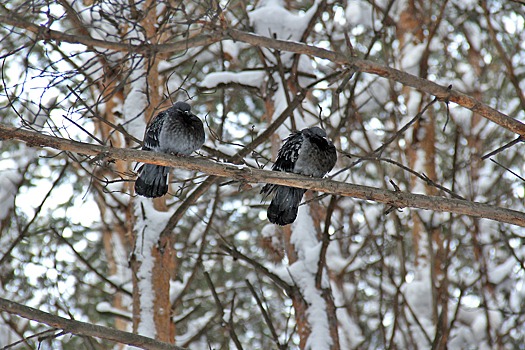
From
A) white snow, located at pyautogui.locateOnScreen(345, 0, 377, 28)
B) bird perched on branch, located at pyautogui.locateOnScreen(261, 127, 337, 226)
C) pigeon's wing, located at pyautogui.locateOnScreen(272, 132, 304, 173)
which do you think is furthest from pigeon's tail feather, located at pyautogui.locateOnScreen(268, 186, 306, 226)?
white snow, located at pyautogui.locateOnScreen(345, 0, 377, 28)

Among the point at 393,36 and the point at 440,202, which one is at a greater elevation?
the point at 393,36

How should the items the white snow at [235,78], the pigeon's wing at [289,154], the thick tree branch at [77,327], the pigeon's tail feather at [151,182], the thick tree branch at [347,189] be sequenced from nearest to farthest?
the thick tree branch at [77,327]
the thick tree branch at [347,189]
the pigeon's tail feather at [151,182]
the pigeon's wing at [289,154]
the white snow at [235,78]

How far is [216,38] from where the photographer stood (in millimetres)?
3922

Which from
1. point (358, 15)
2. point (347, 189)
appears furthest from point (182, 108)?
point (358, 15)

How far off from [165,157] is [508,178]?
6.93 meters

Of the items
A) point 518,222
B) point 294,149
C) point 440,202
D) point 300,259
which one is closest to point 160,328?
point 300,259

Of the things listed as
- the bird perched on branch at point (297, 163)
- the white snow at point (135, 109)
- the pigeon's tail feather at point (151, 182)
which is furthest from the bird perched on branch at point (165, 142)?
the white snow at point (135, 109)

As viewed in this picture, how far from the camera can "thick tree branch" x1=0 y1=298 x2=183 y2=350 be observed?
9.88ft

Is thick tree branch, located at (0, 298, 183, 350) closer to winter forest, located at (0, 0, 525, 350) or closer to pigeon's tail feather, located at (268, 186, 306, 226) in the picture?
winter forest, located at (0, 0, 525, 350)

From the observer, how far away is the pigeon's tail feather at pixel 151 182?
157 inches

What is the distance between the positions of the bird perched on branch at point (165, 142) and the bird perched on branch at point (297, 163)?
0.64m

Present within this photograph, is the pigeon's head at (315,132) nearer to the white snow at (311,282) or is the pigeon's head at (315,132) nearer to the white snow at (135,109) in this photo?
the white snow at (311,282)

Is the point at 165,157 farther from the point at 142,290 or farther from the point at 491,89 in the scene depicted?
the point at 491,89

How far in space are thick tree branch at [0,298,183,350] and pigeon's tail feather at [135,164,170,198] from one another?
1062 millimetres
